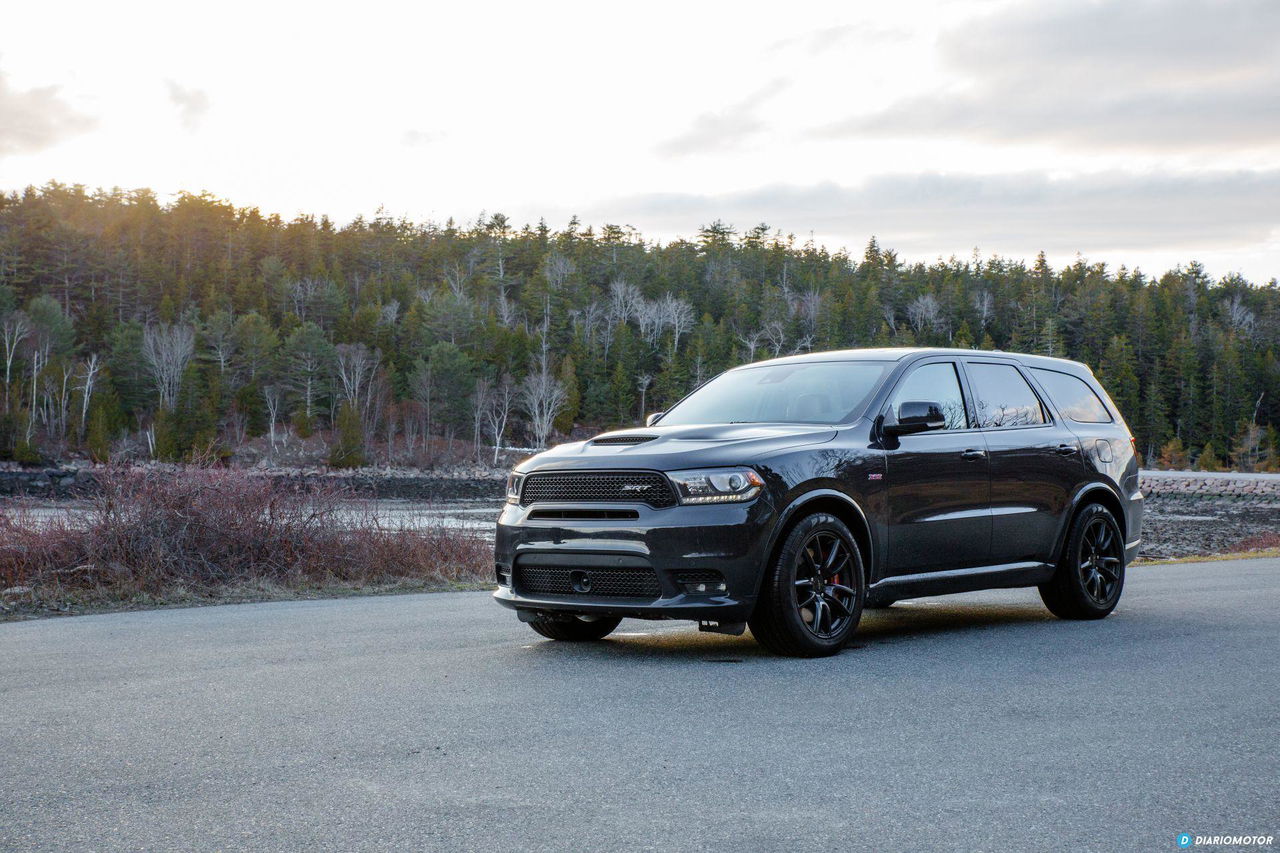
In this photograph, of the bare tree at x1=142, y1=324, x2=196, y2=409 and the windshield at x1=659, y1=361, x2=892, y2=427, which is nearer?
the windshield at x1=659, y1=361, x2=892, y2=427

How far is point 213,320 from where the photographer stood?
394ft

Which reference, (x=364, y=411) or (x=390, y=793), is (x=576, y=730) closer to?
(x=390, y=793)

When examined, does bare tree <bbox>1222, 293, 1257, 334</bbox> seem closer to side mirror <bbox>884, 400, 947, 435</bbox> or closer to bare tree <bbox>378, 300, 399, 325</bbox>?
bare tree <bbox>378, 300, 399, 325</bbox>

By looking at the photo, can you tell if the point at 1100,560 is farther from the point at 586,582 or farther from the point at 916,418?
the point at 586,582

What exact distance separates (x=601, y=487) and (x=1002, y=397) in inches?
138

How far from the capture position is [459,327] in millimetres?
129750

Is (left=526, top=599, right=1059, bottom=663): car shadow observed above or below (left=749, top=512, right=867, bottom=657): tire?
below

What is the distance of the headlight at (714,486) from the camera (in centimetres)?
711

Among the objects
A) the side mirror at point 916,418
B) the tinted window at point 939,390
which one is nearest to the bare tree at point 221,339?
the tinted window at point 939,390

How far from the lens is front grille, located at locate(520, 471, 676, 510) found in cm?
716

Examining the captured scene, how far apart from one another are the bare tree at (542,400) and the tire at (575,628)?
101645mm

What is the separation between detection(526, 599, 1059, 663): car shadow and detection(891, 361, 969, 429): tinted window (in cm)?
153

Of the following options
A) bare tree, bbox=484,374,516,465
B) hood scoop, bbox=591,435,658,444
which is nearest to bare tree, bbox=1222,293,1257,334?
bare tree, bbox=484,374,516,465

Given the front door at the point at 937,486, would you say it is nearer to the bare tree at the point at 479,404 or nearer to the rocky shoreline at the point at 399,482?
the rocky shoreline at the point at 399,482
